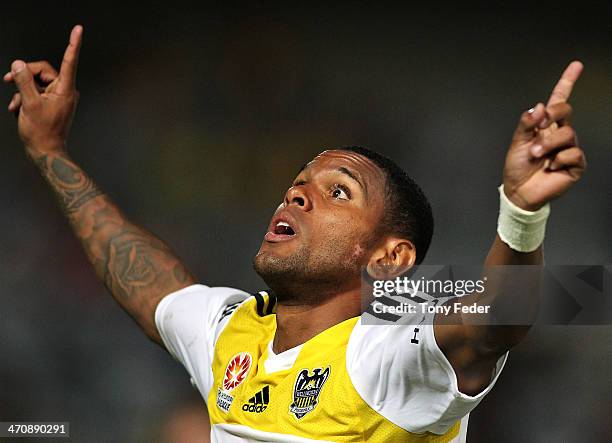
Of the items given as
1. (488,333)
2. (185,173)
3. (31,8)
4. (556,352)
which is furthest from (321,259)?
(31,8)

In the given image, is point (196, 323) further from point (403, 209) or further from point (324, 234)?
point (403, 209)

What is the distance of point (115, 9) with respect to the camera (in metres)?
5.32

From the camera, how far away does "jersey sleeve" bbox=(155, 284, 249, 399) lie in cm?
284

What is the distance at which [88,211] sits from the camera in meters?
3.14

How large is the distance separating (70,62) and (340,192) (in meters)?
1.06

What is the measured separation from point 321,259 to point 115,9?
10.8ft

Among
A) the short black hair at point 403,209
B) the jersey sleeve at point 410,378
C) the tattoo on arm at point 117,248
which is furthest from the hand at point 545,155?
the tattoo on arm at point 117,248

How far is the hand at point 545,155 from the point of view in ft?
5.48

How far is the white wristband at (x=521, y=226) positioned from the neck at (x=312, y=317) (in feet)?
2.84

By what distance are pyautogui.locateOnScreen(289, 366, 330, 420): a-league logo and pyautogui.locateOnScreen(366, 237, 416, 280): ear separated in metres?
0.39

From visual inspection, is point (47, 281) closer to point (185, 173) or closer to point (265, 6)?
point (185, 173)

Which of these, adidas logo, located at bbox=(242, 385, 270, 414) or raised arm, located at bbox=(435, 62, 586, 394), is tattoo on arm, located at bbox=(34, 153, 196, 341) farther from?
raised arm, located at bbox=(435, 62, 586, 394)

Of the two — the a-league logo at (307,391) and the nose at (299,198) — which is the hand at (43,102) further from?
the a-league logo at (307,391)

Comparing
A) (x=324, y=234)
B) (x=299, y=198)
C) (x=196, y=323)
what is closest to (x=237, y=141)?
(x=196, y=323)
